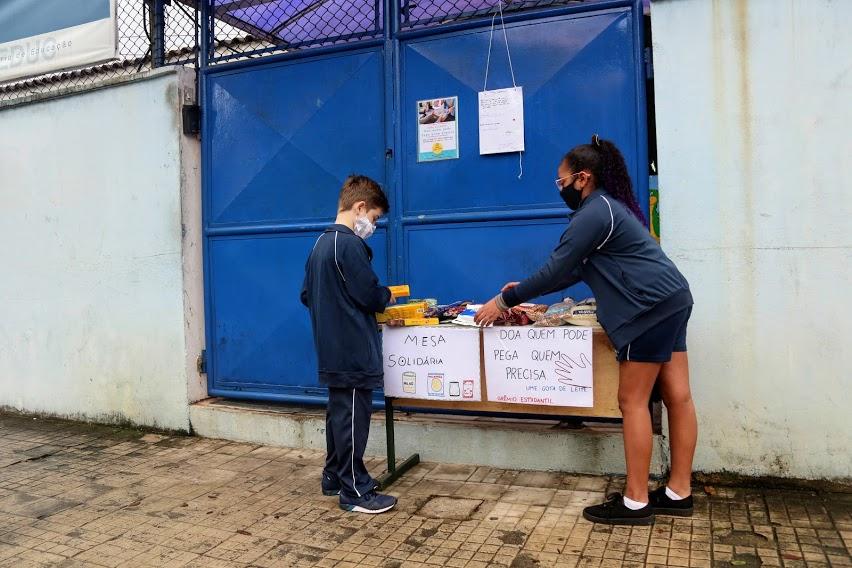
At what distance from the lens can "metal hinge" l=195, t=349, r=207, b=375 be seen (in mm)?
5652

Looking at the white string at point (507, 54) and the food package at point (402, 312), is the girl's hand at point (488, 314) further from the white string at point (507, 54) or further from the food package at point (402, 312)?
the white string at point (507, 54)

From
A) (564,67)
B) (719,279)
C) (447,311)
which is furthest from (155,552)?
(564,67)

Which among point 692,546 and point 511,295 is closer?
point 692,546

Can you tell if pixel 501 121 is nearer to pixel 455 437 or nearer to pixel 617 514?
pixel 455 437

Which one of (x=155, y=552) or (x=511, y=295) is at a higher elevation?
(x=511, y=295)

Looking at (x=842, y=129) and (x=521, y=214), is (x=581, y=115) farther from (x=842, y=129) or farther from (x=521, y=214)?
(x=842, y=129)

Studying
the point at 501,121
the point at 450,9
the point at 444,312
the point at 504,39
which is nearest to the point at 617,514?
the point at 444,312

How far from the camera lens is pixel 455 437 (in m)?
4.66

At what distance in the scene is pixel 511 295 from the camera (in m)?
3.69

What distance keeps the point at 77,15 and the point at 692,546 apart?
20.1 feet

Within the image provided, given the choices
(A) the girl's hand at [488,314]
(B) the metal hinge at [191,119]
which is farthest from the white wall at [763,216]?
(B) the metal hinge at [191,119]

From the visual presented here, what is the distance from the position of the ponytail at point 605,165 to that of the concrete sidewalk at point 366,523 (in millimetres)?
1662

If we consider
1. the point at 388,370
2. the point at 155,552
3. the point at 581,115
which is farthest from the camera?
the point at 581,115

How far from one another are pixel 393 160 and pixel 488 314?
165 centimetres
